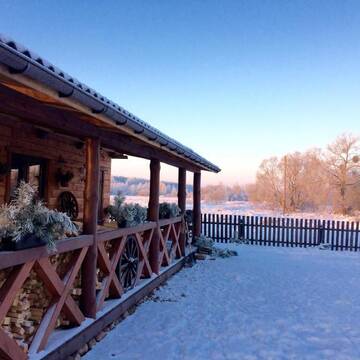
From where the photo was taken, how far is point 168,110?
745 inches

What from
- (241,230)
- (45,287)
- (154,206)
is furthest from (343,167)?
(45,287)

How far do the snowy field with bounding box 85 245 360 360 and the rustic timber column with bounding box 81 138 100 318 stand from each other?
20.7 inches

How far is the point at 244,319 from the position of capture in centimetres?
521

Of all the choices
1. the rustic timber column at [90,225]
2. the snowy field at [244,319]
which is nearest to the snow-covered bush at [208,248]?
the snowy field at [244,319]

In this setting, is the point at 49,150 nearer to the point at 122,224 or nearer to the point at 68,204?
the point at 68,204

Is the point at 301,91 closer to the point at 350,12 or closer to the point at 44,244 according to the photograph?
the point at 350,12

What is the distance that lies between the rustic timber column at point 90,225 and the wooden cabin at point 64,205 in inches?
0.5

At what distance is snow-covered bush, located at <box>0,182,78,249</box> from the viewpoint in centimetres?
298

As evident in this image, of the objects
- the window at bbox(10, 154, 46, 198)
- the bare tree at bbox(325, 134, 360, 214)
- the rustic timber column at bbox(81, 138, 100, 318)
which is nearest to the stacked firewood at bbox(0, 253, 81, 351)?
the rustic timber column at bbox(81, 138, 100, 318)

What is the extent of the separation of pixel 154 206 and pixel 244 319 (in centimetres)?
268

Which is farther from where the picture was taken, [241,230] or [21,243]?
[241,230]

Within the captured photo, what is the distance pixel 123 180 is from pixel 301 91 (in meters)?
48.8

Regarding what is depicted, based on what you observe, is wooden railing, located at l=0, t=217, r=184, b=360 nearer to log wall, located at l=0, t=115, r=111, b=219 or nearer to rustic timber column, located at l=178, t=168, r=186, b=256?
log wall, located at l=0, t=115, r=111, b=219

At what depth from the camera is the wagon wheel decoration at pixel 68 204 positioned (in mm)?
7516
